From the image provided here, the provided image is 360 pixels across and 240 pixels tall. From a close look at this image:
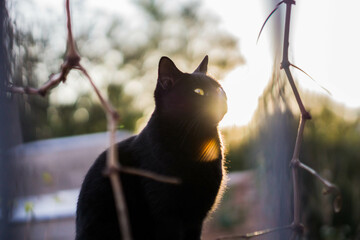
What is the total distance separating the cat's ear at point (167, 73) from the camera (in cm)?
113

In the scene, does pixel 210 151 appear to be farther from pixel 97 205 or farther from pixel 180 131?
pixel 97 205

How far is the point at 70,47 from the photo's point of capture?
56 cm

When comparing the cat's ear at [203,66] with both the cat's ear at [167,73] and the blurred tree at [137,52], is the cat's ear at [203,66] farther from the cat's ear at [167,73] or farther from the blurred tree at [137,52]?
the blurred tree at [137,52]

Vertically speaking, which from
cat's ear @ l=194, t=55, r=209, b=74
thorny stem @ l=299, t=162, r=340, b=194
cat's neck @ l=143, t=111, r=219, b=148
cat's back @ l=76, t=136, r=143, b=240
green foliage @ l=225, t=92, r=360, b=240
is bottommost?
green foliage @ l=225, t=92, r=360, b=240

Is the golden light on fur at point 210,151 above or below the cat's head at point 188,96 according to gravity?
below

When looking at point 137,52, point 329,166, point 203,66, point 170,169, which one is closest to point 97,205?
point 170,169

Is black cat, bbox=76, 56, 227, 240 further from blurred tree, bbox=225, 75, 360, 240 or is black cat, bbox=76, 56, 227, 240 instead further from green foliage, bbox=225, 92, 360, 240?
green foliage, bbox=225, 92, 360, 240

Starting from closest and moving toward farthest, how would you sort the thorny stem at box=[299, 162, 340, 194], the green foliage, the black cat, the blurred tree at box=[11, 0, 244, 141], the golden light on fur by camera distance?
the thorny stem at box=[299, 162, 340, 194], the black cat, the golden light on fur, the green foliage, the blurred tree at box=[11, 0, 244, 141]

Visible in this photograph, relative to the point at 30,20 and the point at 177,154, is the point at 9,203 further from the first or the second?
the point at 30,20

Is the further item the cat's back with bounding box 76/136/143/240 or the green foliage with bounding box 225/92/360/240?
the green foliage with bounding box 225/92/360/240

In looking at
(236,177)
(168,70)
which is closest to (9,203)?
(168,70)

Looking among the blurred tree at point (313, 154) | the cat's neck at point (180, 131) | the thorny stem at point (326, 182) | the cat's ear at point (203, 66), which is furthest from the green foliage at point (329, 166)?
the thorny stem at point (326, 182)

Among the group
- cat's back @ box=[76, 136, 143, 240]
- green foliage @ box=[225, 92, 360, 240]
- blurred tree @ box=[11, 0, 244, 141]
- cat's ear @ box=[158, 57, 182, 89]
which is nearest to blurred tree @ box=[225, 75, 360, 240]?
green foliage @ box=[225, 92, 360, 240]

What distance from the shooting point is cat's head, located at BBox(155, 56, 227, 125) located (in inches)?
44.1
